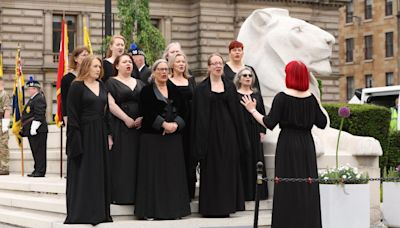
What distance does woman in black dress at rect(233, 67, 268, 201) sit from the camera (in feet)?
39.1

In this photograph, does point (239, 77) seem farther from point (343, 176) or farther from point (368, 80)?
point (368, 80)

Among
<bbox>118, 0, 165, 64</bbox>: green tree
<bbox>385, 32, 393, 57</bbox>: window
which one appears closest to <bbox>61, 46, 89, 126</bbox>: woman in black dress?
<bbox>118, 0, 165, 64</bbox>: green tree

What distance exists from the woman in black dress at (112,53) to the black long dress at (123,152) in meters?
0.70

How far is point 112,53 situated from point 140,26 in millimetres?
31380

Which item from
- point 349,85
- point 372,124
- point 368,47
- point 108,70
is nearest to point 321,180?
point 108,70

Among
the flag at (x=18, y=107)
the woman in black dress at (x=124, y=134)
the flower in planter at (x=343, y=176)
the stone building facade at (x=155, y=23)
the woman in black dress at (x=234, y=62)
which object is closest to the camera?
the flower in planter at (x=343, y=176)

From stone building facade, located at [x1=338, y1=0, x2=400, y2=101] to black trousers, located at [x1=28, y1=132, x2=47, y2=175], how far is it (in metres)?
51.0

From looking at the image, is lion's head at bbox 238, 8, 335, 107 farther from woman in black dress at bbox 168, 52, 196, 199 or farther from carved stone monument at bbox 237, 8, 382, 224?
woman in black dress at bbox 168, 52, 196, 199

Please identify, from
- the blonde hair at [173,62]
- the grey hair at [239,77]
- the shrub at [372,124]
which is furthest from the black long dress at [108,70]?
the shrub at [372,124]

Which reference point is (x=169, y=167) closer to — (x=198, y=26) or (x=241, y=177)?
(x=241, y=177)

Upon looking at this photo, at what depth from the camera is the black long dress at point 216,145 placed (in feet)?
37.6

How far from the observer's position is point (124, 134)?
11438 mm

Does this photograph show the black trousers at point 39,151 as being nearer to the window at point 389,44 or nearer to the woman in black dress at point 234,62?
the woman in black dress at point 234,62

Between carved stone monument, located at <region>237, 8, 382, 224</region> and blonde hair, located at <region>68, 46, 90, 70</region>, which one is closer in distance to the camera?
blonde hair, located at <region>68, 46, 90, 70</region>
